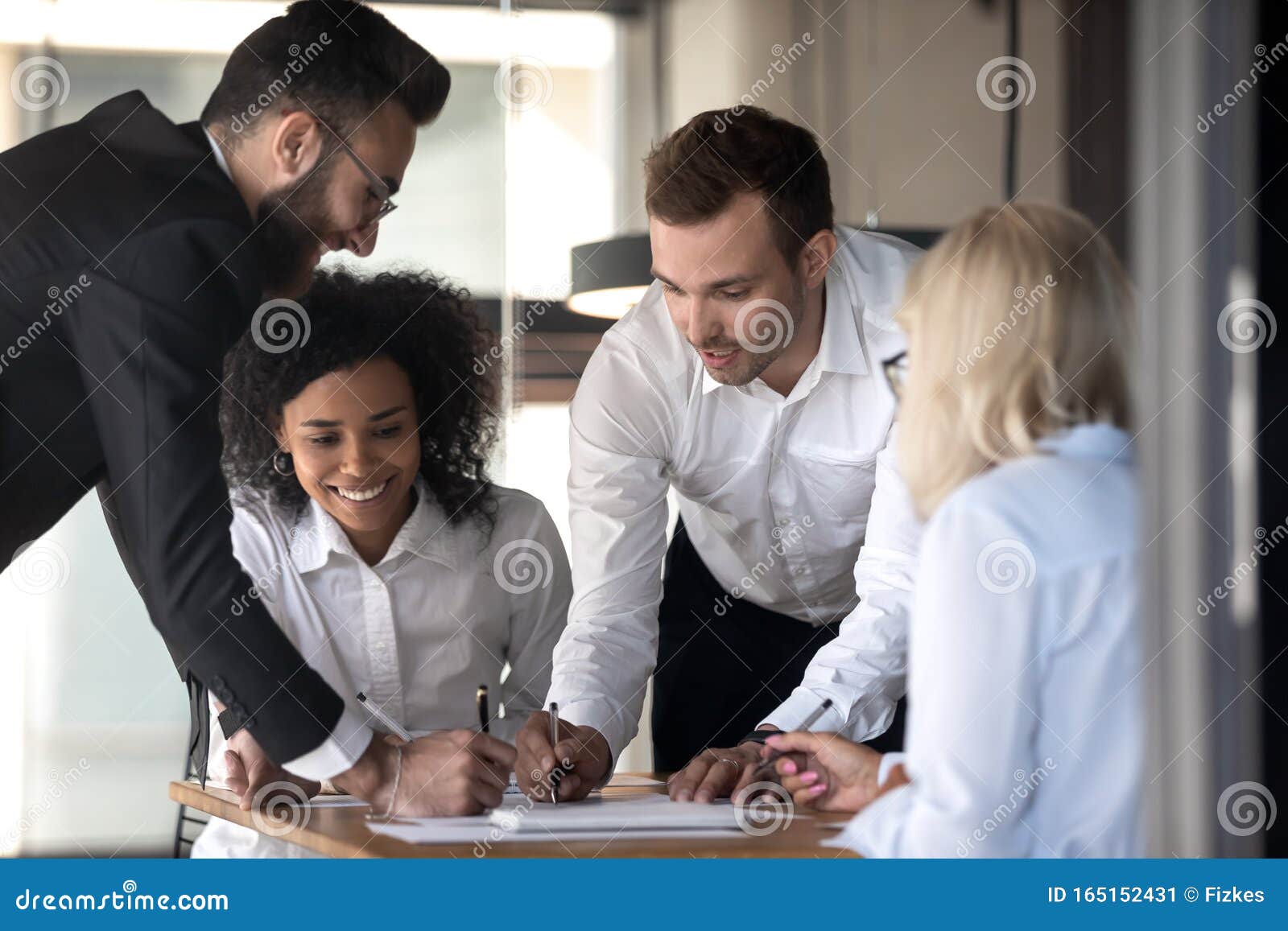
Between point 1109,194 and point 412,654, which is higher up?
point 1109,194

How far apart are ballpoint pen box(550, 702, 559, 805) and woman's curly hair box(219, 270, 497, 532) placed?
52 cm

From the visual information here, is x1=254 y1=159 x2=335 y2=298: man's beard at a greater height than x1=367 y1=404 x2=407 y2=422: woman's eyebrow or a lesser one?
greater

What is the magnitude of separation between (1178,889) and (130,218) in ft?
4.39

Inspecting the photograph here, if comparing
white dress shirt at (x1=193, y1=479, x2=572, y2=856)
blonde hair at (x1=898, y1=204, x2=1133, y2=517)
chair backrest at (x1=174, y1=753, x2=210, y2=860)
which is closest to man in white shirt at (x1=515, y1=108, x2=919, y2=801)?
white dress shirt at (x1=193, y1=479, x2=572, y2=856)

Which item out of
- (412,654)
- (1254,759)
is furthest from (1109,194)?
(412,654)

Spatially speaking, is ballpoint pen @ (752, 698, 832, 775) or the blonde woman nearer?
the blonde woman

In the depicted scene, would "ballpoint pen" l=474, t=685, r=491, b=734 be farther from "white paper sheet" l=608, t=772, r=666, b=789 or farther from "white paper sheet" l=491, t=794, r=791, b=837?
"white paper sheet" l=491, t=794, r=791, b=837

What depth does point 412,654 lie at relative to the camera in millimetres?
1890

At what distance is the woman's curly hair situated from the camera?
1.67m

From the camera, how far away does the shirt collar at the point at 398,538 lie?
1.79m

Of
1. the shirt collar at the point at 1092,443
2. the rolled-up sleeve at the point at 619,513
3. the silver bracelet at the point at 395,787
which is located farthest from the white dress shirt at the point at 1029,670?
the rolled-up sleeve at the point at 619,513

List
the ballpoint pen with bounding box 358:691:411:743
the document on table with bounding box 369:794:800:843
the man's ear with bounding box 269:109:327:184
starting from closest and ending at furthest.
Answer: the document on table with bounding box 369:794:800:843, the man's ear with bounding box 269:109:327:184, the ballpoint pen with bounding box 358:691:411:743

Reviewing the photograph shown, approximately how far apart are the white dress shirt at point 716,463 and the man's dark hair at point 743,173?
81mm

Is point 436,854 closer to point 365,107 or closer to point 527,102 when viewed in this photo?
point 365,107
